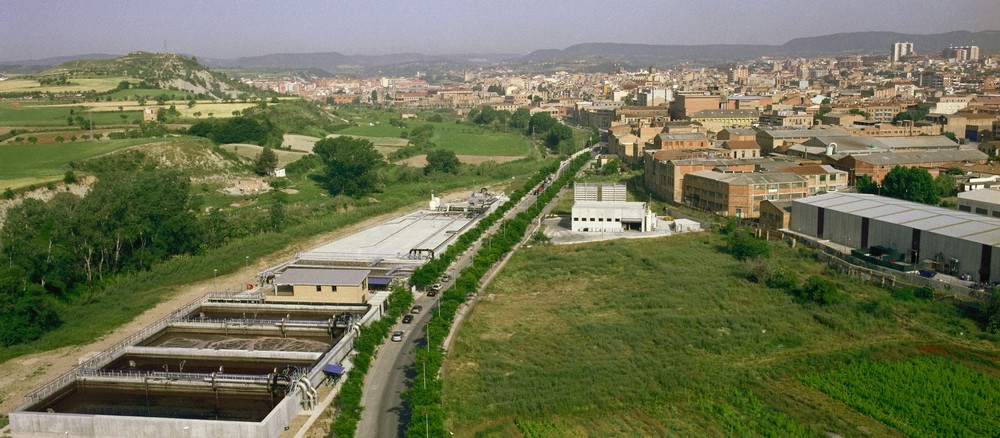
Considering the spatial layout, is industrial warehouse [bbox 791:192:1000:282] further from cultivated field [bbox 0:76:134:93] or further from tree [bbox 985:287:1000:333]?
cultivated field [bbox 0:76:134:93]

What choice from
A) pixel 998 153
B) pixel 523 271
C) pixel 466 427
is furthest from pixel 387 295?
pixel 998 153

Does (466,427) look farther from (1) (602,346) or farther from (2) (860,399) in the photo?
(2) (860,399)

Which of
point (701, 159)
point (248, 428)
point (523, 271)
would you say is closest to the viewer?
point (248, 428)

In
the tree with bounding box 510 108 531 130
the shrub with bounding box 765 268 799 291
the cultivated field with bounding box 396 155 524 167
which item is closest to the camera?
the shrub with bounding box 765 268 799 291

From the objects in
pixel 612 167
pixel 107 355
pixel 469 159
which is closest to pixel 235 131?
pixel 469 159

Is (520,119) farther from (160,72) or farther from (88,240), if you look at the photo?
(88,240)

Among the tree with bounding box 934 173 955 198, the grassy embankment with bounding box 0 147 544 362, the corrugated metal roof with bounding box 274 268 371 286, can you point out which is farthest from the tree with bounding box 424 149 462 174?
the tree with bounding box 934 173 955 198
